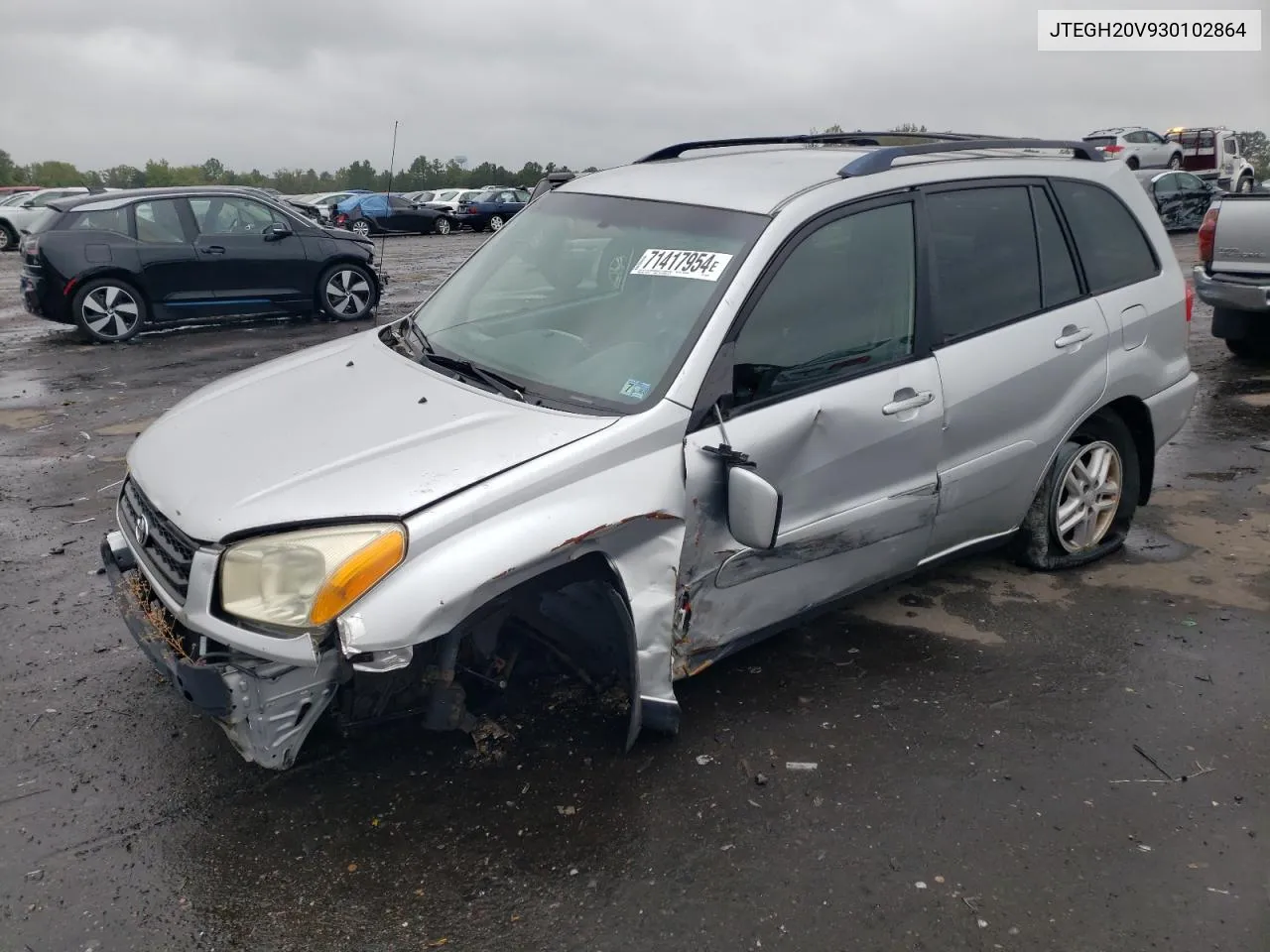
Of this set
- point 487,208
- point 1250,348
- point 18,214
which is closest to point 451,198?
point 487,208

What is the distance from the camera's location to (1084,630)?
13.8ft

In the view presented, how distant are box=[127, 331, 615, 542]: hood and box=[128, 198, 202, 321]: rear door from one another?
8.90 m

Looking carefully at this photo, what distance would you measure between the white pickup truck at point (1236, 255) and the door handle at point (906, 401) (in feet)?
21.0

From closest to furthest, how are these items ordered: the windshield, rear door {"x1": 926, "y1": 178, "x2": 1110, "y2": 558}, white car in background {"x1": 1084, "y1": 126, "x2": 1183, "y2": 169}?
the windshield < rear door {"x1": 926, "y1": 178, "x2": 1110, "y2": 558} < white car in background {"x1": 1084, "y1": 126, "x2": 1183, "y2": 169}

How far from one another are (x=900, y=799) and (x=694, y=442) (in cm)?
120

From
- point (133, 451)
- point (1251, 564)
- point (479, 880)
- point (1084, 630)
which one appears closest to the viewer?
point (479, 880)

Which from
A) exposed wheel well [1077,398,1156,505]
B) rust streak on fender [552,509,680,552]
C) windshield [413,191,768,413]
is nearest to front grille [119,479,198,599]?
rust streak on fender [552,509,680,552]

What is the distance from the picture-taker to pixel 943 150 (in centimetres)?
401

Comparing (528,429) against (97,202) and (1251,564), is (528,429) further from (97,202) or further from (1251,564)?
(97,202)

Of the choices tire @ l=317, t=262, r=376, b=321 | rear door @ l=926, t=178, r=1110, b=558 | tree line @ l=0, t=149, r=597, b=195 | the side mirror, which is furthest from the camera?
tree line @ l=0, t=149, r=597, b=195

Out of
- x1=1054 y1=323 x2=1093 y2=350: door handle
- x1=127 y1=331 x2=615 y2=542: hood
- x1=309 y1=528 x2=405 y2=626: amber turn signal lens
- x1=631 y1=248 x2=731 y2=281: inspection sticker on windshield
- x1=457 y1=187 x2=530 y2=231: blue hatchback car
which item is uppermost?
x1=457 y1=187 x2=530 y2=231: blue hatchback car

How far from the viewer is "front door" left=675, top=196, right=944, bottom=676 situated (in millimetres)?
3285

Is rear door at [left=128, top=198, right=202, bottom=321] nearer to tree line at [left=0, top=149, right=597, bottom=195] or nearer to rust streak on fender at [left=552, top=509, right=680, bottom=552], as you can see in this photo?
rust streak on fender at [left=552, top=509, right=680, bottom=552]

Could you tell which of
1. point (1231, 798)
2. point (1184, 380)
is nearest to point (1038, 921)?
point (1231, 798)
